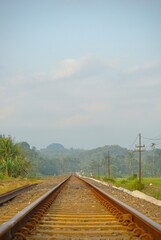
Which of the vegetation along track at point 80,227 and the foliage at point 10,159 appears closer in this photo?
the vegetation along track at point 80,227

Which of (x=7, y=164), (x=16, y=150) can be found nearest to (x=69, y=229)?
(x=7, y=164)

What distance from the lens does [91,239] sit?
417 centimetres

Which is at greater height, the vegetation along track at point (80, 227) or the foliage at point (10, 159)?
the foliage at point (10, 159)

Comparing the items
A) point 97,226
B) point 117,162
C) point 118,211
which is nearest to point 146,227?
point 97,226

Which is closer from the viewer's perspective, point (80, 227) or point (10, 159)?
point (80, 227)

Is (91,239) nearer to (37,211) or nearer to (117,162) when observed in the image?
(37,211)

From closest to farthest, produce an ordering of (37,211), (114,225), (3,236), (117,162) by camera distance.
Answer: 1. (3,236)
2. (114,225)
3. (37,211)
4. (117,162)

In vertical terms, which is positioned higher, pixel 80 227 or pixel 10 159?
pixel 10 159

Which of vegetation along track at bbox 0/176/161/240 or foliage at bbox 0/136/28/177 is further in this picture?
foliage at bbox 0/136/28/177

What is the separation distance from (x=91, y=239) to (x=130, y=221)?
126 cm

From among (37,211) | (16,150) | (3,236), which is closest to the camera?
(3,236)

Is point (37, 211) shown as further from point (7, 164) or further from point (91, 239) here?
point (7, 164)

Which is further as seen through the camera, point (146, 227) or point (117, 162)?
point (117, 162)

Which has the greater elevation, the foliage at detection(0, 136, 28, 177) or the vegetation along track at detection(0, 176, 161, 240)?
the foliage at detection(0, 136, 28, 177)
